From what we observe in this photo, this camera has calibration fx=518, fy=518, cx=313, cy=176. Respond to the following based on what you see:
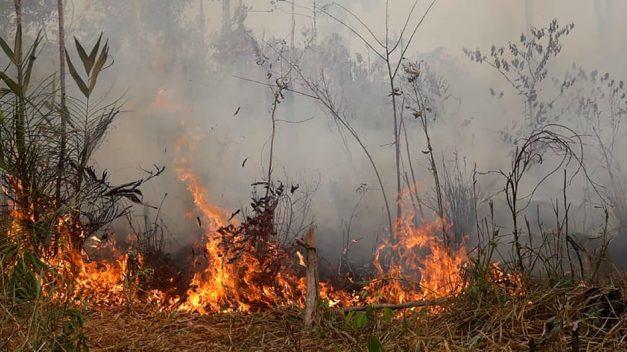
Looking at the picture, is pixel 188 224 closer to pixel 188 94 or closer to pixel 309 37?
pixel 188 94

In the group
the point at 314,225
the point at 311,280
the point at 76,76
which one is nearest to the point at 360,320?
the point at 311,280

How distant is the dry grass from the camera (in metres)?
1.57

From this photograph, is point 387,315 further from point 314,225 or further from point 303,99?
point 303,99

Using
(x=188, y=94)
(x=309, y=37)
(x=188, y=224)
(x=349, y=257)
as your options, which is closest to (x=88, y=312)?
(x=188, y=224)

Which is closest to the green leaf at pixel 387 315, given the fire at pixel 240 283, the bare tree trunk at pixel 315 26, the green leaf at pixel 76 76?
the fire at pixel 240 283

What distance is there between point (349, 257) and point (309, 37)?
2482 millimetres

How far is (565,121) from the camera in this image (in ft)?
17.6

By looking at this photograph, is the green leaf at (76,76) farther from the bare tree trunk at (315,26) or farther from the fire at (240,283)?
the bare tree trunk at (315,26)

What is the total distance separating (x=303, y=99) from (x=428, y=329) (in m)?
3.93

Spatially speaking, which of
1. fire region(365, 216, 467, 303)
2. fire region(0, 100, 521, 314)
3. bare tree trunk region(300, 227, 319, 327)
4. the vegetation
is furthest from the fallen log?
fire region(365, 216, 467, 303)

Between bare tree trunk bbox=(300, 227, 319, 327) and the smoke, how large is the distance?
2803mm

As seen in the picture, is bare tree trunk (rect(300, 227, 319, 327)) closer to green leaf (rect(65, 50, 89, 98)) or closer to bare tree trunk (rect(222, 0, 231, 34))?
green leaf (rect(65, 50, 89, 98))

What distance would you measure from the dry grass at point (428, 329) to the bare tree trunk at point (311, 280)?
5 cm

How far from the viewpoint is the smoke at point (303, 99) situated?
5.20m
